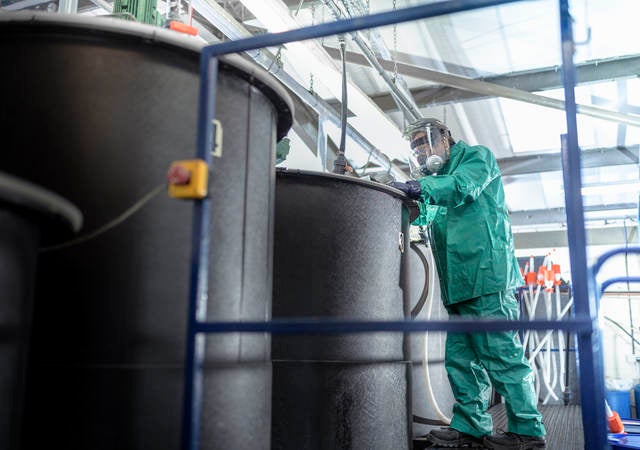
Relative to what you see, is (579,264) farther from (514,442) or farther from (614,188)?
(614,188)

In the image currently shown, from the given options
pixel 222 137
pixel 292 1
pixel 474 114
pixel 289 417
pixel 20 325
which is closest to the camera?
pixel 20 325

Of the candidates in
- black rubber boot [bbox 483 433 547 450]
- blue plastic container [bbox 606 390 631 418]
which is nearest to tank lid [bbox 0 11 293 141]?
black rubber boot [bbox 483 433 547 450]

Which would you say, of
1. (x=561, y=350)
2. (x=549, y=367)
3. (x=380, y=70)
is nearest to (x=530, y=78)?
(x=380, y=70)

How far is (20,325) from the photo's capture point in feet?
3.51

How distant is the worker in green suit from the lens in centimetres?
240

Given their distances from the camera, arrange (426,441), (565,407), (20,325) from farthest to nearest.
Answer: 1. (565,407)
2. (426,441)
3. (20,325)

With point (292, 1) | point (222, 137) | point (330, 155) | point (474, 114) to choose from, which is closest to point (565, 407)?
point (474, 114)

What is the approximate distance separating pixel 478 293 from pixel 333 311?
83 centimetres

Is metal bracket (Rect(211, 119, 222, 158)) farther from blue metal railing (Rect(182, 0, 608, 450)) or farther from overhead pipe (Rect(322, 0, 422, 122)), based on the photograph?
overhead pipe (Rect(322, 0, 422, 122))

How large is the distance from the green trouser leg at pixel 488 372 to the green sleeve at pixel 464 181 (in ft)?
1.47

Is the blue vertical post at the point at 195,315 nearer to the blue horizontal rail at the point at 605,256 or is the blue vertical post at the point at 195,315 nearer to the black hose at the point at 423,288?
the blue horizontal rail at the point at 605,256

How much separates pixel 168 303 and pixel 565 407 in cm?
418

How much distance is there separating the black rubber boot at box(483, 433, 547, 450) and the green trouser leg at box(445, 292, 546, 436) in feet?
0.08

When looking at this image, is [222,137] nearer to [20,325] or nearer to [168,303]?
[168,303]
